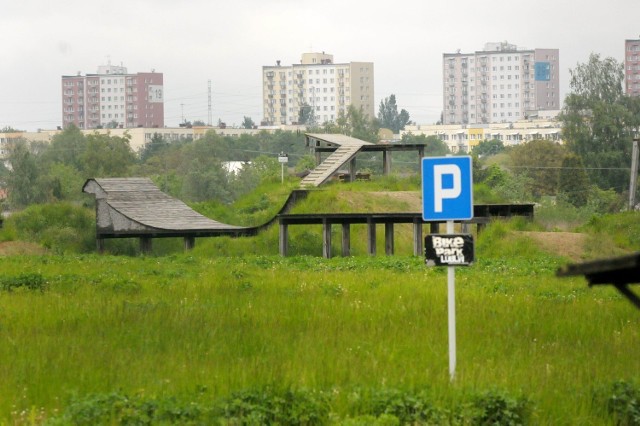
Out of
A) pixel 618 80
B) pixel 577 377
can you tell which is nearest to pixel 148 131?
pixel 618 80

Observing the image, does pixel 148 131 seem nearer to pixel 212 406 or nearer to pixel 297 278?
pixel 297 278

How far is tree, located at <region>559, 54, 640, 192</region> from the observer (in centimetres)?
9700

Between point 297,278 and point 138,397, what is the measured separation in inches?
502

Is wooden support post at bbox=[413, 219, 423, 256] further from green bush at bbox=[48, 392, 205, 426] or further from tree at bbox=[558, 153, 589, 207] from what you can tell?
tree at bbox=[558, 153, 589, 207]

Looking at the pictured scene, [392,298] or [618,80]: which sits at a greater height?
[618,80]

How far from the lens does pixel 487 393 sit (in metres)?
10.8

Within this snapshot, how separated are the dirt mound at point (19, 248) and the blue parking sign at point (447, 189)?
29.6 metres

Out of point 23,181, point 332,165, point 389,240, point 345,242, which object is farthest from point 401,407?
point 23,181

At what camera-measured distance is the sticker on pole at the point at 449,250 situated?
12.5 meters

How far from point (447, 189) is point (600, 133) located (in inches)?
3483

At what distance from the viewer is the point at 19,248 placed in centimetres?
4225

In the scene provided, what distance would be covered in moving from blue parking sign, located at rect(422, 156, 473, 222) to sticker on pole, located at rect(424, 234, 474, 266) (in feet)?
0.93

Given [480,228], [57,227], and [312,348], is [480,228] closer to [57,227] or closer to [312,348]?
[57,227]

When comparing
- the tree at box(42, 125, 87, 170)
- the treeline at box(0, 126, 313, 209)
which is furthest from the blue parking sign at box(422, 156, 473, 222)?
the tree at box(42, 125, 87, 170)
